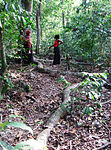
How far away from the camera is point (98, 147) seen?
2.27 meters

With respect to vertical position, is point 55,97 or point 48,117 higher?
point 55,97

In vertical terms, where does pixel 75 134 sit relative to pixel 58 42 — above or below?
below

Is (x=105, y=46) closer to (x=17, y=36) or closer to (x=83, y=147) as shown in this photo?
(x=17, y=36)

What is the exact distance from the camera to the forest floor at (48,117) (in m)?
2.43

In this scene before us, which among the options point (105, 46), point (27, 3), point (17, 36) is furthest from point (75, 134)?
point (27, 3)

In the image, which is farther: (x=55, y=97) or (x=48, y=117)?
(x=55, y=97)

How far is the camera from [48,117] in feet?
10.6

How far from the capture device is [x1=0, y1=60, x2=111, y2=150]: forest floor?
243 cm

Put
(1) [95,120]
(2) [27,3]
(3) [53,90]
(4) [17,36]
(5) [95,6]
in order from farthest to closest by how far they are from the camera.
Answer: (2) [27,3]
(5) [95,6]
(3) [53,90]
(4) [17,36]
(1) [95,120]

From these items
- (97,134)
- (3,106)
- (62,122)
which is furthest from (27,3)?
(97,134)

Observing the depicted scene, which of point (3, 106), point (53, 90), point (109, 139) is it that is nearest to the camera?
point (109, 139)

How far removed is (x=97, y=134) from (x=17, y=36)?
10.2ft

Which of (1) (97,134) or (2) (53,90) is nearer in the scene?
(1) (97,134)

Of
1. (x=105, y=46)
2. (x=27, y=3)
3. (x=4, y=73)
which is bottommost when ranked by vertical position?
(x=4, y=73)
